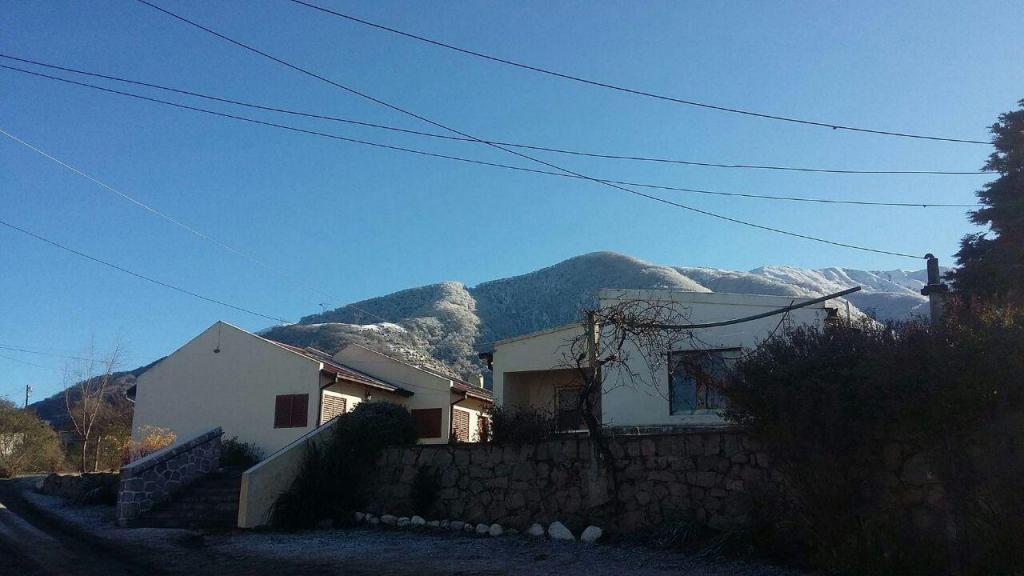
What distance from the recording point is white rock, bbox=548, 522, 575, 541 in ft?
39.5

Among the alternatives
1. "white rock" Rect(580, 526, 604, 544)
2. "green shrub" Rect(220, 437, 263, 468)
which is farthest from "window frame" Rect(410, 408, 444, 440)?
"white rock" Rect(580, 526, 604, 544)

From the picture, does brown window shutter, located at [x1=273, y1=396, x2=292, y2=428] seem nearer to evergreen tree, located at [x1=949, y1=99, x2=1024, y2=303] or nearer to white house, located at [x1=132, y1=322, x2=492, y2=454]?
white house, located at [x1=132, y1=322, x2=492, y2=454]

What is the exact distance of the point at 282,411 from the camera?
953 inches

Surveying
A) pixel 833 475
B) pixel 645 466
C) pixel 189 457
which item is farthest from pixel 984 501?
pixel 189 457

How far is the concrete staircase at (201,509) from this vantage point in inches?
612

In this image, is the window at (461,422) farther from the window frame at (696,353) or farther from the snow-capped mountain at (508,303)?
the snow-capped mountain at (508,303)

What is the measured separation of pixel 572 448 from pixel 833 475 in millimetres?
4669

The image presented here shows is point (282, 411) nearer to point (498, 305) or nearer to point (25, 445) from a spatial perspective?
point (25, 445)

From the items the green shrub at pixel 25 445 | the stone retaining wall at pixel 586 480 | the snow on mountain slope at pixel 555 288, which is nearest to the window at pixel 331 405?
the stone retaining wall at pixel 586 480

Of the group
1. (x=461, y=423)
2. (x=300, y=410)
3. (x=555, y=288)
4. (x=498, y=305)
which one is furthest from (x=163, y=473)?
(x=555, y=288)

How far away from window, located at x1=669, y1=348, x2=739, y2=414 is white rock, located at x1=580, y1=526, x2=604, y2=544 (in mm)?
5419

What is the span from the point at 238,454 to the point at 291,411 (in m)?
2.16

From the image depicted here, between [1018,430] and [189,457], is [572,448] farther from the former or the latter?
[189,457]

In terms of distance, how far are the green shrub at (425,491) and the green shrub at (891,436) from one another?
250 inches
